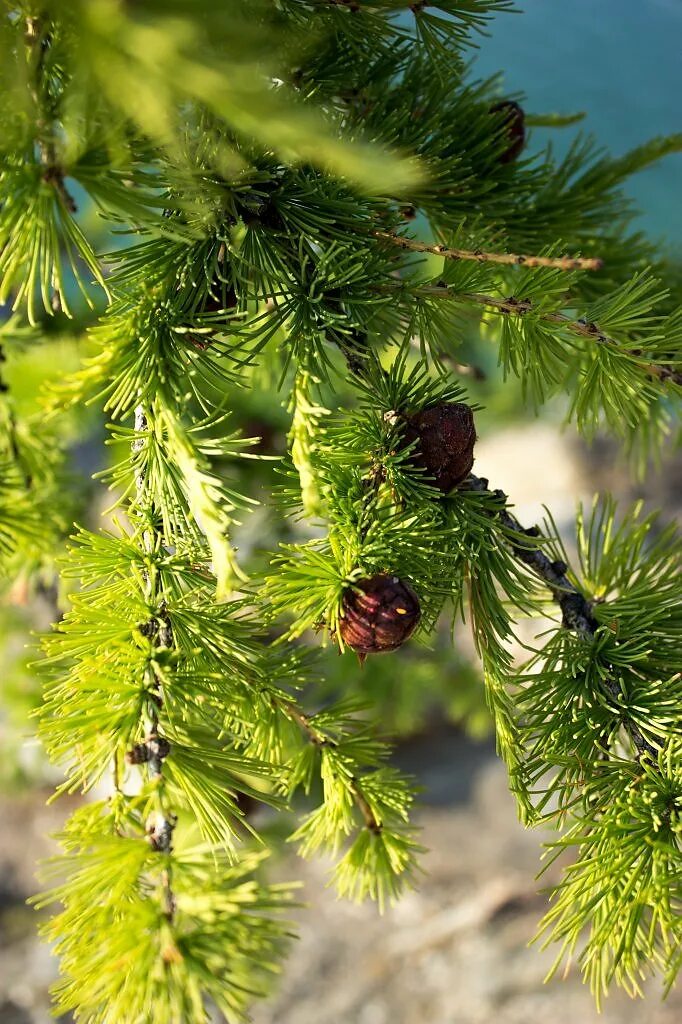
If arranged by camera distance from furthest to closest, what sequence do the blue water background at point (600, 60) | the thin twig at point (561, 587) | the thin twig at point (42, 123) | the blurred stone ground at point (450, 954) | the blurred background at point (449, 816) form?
1. the blue water background at point (600, 60)
2. the blurred stone ground at point (450, 954)
3. the blurred background at point (449, 816)
4. the thin twig at point (561, 587)
5. the thin twig at point (42, 123)

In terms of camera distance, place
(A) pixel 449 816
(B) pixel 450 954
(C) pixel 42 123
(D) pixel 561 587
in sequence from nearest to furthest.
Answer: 1. (C) pixel 42 123
2. (D) pixel 561 587
3. (B) pixel 450 954
4. (A) pixel 449 816

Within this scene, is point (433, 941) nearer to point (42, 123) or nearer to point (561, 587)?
point (561, 587)

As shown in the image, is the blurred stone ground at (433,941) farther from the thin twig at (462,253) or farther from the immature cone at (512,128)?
the thin twig at (462,253)

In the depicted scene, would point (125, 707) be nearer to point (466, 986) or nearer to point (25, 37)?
point (25, 37)

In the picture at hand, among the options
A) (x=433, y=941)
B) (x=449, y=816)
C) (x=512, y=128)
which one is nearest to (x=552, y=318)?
(x=512, y=128)

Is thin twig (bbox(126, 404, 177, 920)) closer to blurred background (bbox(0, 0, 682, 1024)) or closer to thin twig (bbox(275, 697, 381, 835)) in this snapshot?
thin twig (bbox(275, 697, 381, 835))

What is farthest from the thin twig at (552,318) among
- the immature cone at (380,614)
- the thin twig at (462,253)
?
the immature cone at (380,614)

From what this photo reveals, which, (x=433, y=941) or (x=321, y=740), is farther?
(x=433, y=941)
